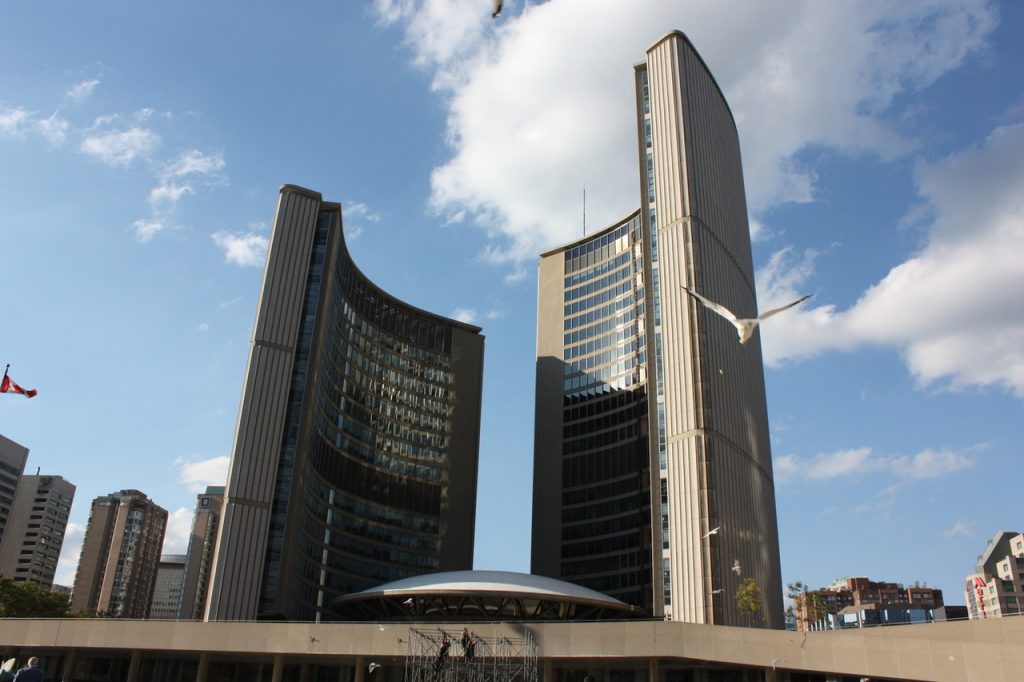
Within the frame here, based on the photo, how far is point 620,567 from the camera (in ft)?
399

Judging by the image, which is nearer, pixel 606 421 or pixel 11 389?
pixel 11 389

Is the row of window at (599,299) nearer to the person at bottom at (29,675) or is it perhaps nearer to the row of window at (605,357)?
the row of window at (605,357)

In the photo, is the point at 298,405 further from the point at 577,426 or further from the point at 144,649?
the point at 577,426

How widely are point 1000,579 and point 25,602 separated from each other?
641 ft

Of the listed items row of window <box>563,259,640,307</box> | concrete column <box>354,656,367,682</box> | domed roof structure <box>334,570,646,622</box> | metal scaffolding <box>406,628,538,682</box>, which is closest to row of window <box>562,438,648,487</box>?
row of window <box>563,259,640,307</box>

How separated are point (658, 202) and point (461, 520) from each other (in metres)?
66.5

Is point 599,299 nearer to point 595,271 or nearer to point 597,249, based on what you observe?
point 595,271

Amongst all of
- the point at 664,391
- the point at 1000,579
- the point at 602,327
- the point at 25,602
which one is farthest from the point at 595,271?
the point at 1000,579

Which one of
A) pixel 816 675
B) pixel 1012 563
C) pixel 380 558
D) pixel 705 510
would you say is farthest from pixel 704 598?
pixel 1012 563

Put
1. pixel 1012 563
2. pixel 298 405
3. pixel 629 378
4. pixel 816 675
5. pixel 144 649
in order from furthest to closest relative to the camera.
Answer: pixel 1012 563 < pixel 629 378 < pixel 298 405 < pixel 144 649 < pixel 816 675

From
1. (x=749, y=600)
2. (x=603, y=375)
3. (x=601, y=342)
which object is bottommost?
(x=749, y=600)

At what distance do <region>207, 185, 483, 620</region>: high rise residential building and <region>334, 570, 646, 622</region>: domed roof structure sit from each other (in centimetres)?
1382

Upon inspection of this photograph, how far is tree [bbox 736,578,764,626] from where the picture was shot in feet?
252

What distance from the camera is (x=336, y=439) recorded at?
11625 centimetres
